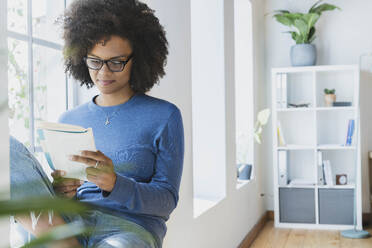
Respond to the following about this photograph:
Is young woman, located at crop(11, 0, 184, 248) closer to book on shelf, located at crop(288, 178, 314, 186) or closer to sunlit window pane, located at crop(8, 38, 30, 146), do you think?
sunlit window pane, located at crop(8, 38, 30, 146)

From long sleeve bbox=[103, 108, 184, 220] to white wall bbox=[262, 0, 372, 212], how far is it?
137 inches

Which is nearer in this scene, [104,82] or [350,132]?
[104,82]

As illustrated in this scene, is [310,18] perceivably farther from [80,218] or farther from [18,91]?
[80,218]

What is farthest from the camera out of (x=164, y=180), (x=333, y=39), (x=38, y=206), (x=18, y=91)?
(x=333, y=39)

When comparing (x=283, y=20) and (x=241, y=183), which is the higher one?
(x=283, y=20)

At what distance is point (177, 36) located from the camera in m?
2.13

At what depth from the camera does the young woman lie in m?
1.19

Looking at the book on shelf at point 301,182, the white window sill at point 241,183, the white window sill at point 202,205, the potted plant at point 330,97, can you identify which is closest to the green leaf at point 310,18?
the potted plant at point 330,97

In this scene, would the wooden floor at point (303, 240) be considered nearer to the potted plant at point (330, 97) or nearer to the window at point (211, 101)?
the window at point (211, 101)

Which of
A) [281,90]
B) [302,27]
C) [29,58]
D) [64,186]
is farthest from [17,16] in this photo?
[302,27]

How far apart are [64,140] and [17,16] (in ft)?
2.02

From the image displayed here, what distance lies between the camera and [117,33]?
127 centimetres

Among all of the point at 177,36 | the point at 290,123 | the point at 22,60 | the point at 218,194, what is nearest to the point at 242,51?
the point at 290,123

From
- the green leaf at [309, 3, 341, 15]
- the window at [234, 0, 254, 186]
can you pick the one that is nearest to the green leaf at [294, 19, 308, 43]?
the green leaf at [309, 3, 341, 15]
